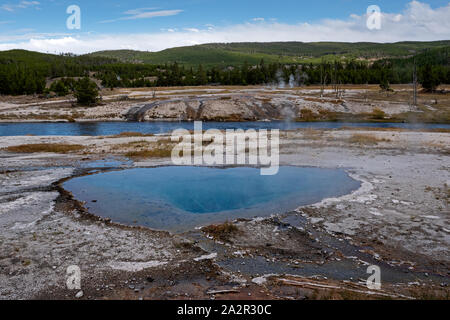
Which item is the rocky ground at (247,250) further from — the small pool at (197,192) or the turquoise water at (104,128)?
the turquoise water at (104,128)

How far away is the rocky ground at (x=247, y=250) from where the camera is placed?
9836 millimetres

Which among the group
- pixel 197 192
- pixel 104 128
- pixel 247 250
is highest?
pixel 104 128

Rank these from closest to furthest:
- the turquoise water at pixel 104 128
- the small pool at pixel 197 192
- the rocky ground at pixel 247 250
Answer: the rocky ground at pixel 247 250 < the small pool at pixel 197 192 < the turquoise water at pixel 104 128

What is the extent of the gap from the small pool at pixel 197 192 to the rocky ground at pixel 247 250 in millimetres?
1073

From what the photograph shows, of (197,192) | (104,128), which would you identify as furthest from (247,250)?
(104,128)

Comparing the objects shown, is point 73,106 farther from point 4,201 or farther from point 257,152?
point 4,201

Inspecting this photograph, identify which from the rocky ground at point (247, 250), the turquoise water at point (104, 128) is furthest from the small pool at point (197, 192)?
the turquoise water at point (104, 128)

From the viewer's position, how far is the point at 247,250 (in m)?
12.6

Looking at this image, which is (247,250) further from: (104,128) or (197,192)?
(104,128)

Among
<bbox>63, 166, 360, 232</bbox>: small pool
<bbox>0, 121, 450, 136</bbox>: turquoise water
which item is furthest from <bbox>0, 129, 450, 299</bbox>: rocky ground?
<bbox>0, 121, 450, 136</bbox>: turquoise water

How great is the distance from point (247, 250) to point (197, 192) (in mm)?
8029

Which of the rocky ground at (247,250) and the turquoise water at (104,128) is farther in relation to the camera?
the turquoise water at (104,128)

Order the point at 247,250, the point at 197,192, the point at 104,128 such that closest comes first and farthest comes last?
1. the point at 247,250
2. the point at 197,192
3. the point at 104,128

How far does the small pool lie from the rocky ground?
42.2 inches
